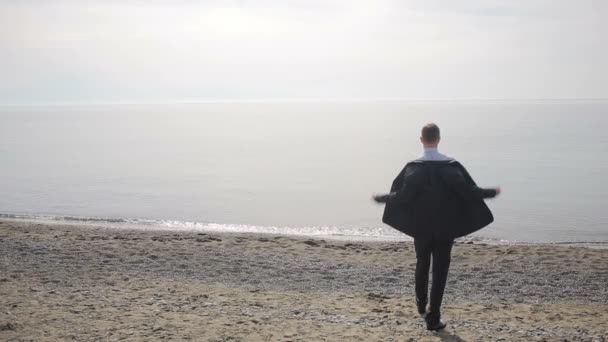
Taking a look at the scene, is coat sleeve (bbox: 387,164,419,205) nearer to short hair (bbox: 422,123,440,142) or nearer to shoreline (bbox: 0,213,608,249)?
short hair (bbox: 422,123,440,142)

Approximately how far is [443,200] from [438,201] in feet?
0.19

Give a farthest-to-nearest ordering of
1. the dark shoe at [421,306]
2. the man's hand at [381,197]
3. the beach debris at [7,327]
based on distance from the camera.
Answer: the dark shoe at [421,306] → the beach debris at [7,327] → the man's hand at [381,197]

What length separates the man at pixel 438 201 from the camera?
583 cm

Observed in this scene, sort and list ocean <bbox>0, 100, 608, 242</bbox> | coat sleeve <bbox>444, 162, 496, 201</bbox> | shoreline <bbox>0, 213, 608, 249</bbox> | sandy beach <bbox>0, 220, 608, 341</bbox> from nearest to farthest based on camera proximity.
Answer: coat sleeve <bbox>444, 162, 496, 201</bbox>
sandy beach <bbox>0, 220, 608, 341</bbox>
shoreline <bbox>0, 213, 608, 249</bbox>
ocean <bbox>0, 100, 608, 242</bbox>

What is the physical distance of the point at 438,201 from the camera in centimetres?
588

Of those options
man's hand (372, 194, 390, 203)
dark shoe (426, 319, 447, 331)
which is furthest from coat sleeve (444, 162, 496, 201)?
dark shoe (426, 319, 447, 331)

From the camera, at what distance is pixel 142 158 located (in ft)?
174

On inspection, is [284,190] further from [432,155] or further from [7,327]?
[432,155]

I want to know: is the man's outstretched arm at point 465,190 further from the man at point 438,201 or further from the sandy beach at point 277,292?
the sandy beach at point 277,292

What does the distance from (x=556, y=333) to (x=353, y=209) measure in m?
18.1

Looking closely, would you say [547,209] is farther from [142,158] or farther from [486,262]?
[142,158]

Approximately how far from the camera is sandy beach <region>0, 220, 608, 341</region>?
21.1ft

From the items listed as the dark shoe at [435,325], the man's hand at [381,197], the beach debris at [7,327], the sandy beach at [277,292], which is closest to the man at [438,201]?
the man's hand at [381,197]

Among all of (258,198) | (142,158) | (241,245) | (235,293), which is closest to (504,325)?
(235,293)
